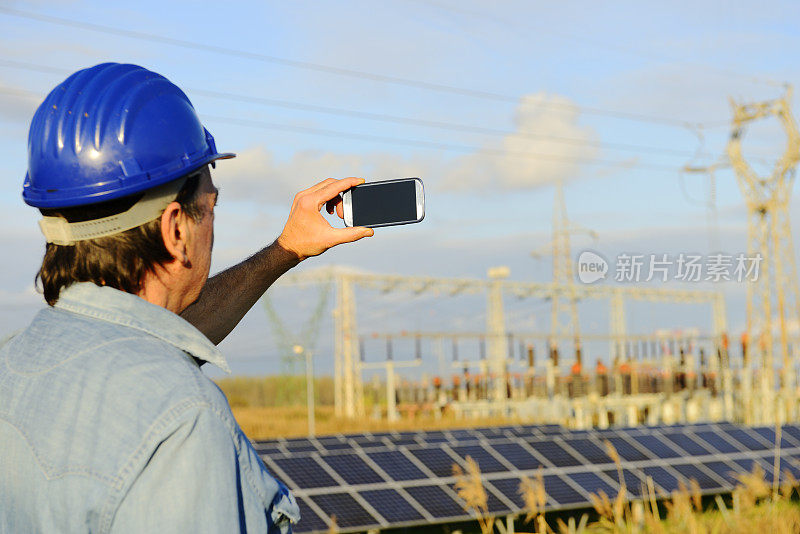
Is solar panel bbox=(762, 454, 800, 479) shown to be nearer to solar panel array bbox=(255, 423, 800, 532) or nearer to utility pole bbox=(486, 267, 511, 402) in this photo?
solar panel array bbox=(255, 423, 800, 532)

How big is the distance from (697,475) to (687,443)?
194 cm

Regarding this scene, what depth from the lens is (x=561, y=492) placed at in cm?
1038

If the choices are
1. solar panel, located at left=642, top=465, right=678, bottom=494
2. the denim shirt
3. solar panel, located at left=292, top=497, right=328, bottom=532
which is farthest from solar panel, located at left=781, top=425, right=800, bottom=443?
the denim shirt

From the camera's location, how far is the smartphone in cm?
213

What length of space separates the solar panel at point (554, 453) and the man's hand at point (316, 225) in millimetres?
9728

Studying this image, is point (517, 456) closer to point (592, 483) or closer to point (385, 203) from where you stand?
point (592, 483)

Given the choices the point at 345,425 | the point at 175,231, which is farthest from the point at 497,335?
the point at 175,231

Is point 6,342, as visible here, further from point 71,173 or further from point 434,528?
point 434,528

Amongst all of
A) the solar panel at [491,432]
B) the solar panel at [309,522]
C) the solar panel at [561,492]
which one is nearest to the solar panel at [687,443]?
the solar panel at [491,432]

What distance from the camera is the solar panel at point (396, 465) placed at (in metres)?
10.2

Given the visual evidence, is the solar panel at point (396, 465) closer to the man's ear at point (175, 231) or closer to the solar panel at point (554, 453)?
the solar panel at point (554, 453)

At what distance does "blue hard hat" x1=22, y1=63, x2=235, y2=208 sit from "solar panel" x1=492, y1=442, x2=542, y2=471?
390 inches

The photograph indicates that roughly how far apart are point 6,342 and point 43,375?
248 mm

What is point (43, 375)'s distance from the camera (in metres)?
1.39
